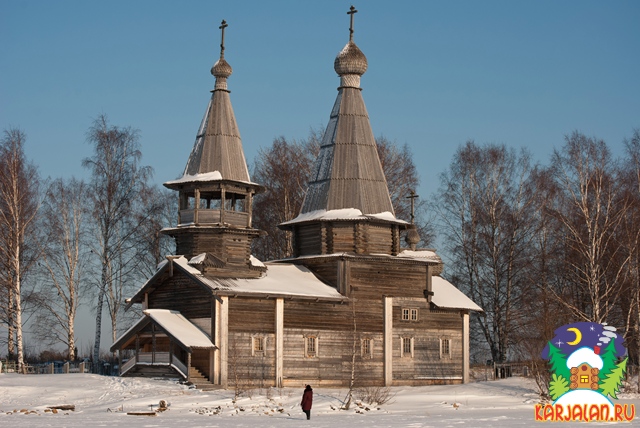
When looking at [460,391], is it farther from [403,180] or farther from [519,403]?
[403,180]

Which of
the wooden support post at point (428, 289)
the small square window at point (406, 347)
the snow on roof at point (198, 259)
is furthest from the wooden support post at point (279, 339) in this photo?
the wooden support post at point (428, 289)

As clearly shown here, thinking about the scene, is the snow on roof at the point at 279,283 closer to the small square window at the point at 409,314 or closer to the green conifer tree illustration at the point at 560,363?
the small square window at the point at 409,314

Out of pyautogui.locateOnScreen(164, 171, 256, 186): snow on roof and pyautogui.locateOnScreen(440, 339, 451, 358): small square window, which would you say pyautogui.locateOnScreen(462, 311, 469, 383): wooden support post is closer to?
pyautogui.locateOnScreen(440, 339, 451, 358): small square window

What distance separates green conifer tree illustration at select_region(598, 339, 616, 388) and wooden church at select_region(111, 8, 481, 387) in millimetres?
12446

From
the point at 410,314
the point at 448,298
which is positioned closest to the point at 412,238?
the point at 448,298

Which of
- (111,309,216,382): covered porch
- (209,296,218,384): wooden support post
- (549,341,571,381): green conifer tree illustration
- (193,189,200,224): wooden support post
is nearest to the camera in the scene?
(549,341,571,381): green conifer tree illustration

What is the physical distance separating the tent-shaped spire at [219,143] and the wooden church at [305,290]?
5cm

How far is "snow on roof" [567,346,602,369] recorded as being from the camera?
23.8 metres

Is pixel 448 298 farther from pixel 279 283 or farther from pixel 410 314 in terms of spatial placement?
pixel 279 283

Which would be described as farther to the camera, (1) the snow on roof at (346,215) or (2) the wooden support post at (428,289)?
(2) the wooden support post at (428,289)

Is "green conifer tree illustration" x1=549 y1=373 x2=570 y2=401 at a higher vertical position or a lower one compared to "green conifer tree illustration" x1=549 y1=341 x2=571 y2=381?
lower

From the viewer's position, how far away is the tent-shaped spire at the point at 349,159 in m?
38.2

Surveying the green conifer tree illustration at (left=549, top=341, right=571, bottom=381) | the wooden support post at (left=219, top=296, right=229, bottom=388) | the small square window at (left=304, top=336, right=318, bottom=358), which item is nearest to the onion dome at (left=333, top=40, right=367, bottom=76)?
the small square window at (left=304, top=336, right=318, bottom=358)

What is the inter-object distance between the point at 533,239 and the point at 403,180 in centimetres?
638
